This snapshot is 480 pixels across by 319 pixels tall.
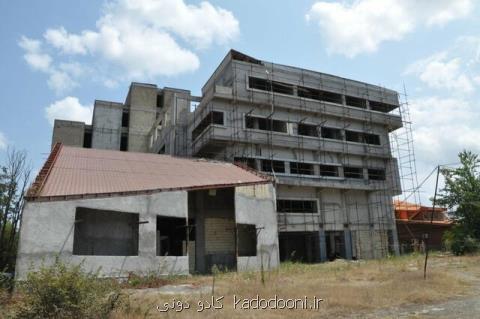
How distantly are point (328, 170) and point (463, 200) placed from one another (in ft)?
34.9

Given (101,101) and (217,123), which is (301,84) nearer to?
(217,123)

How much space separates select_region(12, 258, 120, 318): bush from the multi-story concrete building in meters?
22.2

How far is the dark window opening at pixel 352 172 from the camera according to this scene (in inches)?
1406

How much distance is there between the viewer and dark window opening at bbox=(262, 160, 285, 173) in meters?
31.6

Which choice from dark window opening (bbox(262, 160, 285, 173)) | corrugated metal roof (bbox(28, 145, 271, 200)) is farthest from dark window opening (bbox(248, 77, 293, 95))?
corrugated metal roof (bbox(28, 145, 271, 200))

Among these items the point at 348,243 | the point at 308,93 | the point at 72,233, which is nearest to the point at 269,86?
the point at 308,93

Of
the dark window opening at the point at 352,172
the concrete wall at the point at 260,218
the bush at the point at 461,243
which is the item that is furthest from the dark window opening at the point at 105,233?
the dark window opening at the point at 352,172

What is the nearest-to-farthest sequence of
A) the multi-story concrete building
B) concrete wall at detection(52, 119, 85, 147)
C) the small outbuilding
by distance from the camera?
the small outbuilding < the multi-story concrete building < concrete wall at detection(52, 119, 85, 147)

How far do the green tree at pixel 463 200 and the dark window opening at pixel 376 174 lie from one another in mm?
6494

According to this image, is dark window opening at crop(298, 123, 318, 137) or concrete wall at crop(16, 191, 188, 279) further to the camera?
dark window opening at crop(298, 123, 318, 137)

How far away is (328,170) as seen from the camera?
3491cm

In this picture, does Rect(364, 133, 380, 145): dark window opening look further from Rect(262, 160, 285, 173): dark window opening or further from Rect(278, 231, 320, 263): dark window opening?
Rect(278, 231, 320, 263): dark window opening

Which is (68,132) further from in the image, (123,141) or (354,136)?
(354,136)

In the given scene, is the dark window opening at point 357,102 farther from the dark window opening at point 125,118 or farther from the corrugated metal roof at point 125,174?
the dark window opening at point 125,118
